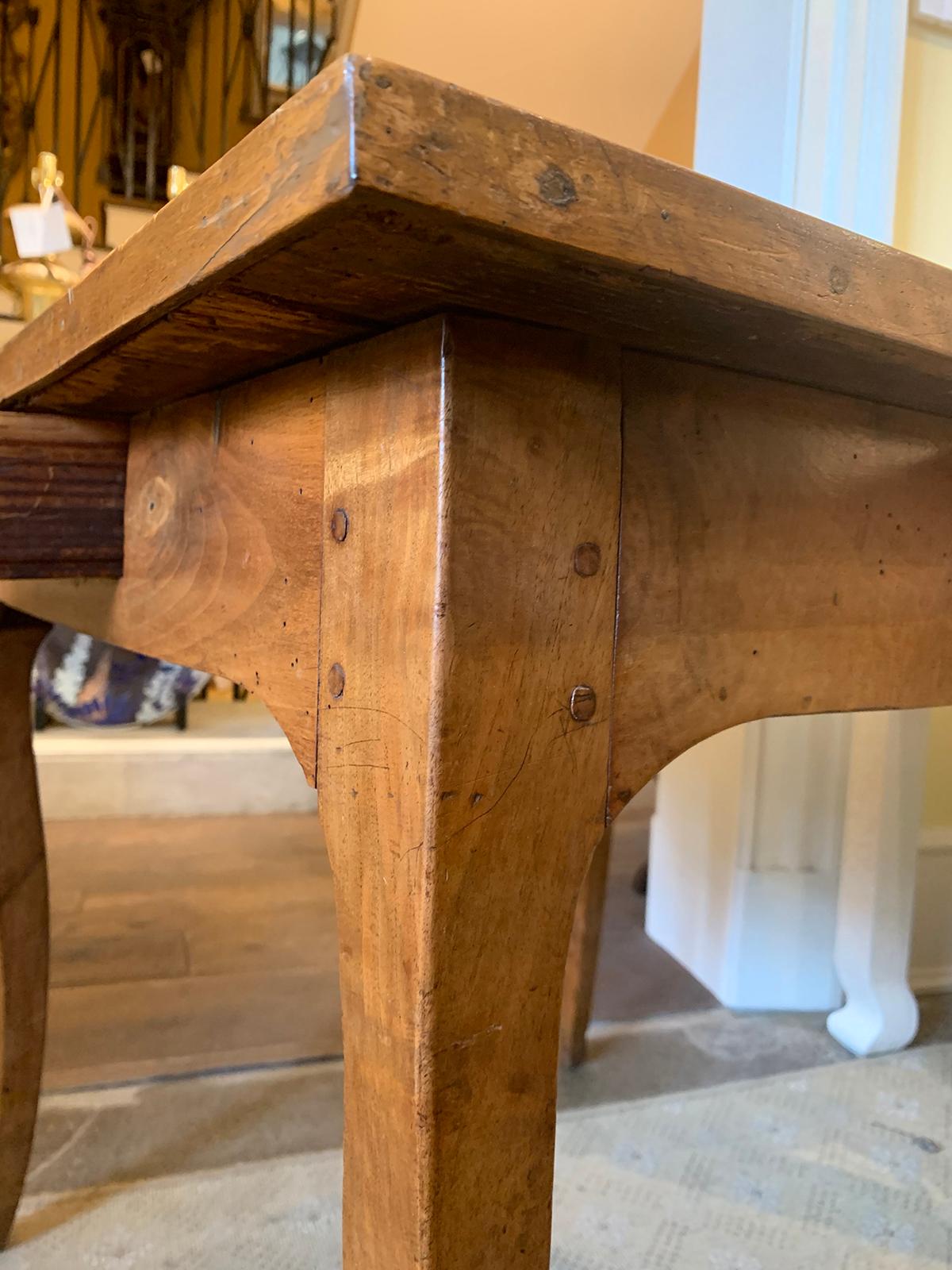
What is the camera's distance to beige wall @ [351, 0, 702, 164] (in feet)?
10.00

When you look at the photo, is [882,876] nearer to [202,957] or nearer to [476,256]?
[202,957]

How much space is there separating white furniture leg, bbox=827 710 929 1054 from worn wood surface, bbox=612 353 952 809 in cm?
76

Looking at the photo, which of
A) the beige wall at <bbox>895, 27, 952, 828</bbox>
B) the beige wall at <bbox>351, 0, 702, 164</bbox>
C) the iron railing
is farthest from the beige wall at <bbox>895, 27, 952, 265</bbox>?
the iron railing

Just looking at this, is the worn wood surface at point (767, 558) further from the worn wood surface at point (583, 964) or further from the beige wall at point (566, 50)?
the beige wall at point (566, 50)

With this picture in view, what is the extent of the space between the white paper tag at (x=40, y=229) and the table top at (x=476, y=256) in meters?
1.60

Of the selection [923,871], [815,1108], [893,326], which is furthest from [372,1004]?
[923,871]

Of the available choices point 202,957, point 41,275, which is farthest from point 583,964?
point 41,275

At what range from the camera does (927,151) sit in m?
1.20

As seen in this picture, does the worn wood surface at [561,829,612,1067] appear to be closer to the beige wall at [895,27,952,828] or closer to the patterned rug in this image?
the patterned rug

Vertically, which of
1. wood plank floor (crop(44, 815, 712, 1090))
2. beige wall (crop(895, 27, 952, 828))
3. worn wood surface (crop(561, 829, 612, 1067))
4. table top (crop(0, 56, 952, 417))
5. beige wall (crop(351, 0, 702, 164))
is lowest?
wood plank floor (crop(44, 815, 712, 1090))

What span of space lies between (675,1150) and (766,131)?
48.3 inches

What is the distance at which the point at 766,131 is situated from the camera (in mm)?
1196

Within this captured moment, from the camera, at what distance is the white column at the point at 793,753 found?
113cm

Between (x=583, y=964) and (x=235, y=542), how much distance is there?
82 cm
